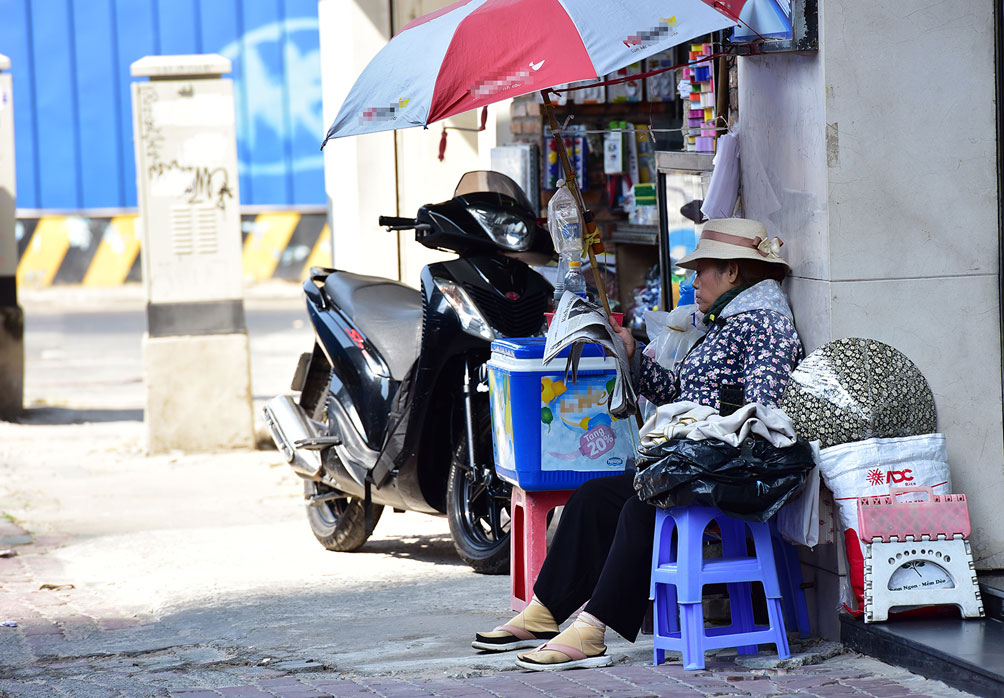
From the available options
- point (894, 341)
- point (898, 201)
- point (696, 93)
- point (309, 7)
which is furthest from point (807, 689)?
point (309, 7)

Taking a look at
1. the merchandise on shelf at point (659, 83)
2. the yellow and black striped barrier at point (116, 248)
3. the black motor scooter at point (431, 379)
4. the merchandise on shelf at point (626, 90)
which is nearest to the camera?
the black motor scooter at point (431, 379)

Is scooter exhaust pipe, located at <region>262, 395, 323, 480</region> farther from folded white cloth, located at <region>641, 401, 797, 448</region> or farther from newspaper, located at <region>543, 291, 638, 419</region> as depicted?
folded white cloth, located at <region>641, 401, 797, 448</region>

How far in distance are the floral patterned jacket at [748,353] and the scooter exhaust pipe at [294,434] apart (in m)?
2.47

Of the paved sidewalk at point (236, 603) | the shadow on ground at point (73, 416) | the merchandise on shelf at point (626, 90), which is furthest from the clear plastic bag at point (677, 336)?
the shadow on ground at point (73, 416)

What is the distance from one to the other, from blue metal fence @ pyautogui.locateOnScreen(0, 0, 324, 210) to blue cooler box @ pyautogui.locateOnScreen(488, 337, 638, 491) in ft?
52.4

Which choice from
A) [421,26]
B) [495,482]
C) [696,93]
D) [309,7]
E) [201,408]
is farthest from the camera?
[309,7]

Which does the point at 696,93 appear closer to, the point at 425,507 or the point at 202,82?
the point at 425,507

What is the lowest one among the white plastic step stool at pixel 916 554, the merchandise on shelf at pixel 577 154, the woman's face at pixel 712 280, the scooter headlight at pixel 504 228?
the white plastic step stool at pixel 916 554

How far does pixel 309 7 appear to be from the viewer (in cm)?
2052

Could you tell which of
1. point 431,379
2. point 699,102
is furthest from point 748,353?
point 699,102

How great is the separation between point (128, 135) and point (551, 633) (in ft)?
57.0

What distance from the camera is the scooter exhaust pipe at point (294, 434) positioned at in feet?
22.4

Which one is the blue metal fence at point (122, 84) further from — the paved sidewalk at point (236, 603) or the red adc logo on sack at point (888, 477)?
the red adc logo on sack at point (888, 477)

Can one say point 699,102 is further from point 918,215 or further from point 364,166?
point 364,166
